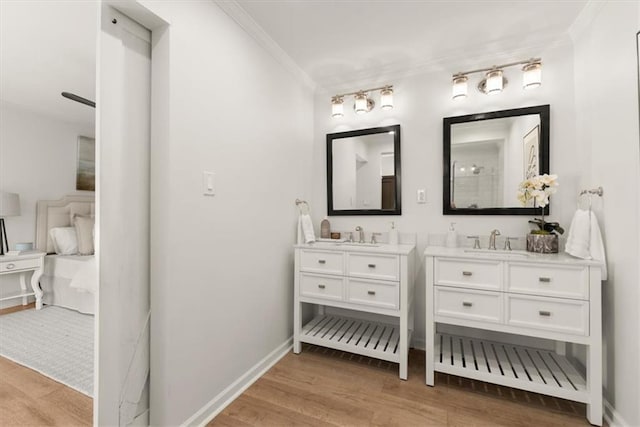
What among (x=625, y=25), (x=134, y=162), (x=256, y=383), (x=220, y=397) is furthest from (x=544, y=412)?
(x=134, y=162)

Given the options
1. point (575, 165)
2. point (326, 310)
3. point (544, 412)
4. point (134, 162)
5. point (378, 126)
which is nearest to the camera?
point (134, 162)

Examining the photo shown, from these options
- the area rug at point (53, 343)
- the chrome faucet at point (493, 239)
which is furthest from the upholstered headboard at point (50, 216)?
the chrome faucet at point (493, 239)

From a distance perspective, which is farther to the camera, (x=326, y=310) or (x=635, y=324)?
(x=326, y=310)

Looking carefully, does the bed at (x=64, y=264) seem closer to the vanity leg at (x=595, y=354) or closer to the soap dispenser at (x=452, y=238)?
the soap dispenser at (x=452, y=238)

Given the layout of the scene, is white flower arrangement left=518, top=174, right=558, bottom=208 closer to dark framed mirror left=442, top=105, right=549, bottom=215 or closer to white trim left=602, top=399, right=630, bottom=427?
dark framed mirror left=442, top=105, right=549, bottom=215

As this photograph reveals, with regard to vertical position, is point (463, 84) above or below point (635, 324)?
above

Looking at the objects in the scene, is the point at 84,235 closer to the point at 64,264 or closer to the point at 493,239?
the point at 64,264

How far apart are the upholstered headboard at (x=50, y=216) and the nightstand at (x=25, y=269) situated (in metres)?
0.26

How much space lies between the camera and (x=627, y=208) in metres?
1.34

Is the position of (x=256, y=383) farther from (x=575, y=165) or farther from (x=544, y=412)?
(x=575, y=165)

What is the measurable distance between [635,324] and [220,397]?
7.19 ft

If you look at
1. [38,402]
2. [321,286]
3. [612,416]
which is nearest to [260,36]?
[321,286]

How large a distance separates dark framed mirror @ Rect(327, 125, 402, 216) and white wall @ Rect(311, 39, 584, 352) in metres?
0.07

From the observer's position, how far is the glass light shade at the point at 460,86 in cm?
210
